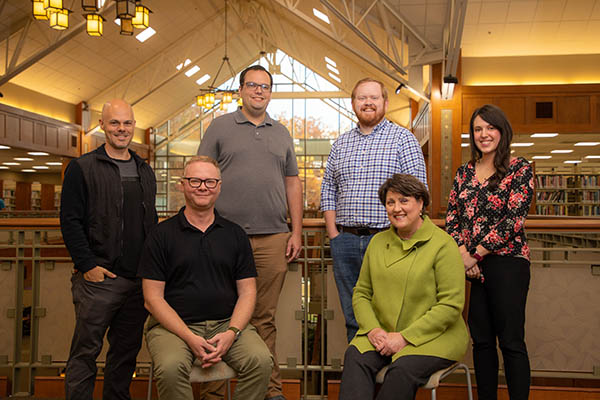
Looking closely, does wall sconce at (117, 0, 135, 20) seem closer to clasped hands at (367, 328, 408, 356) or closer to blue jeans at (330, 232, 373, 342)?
blue jeans at (330, 232, 373, 342)

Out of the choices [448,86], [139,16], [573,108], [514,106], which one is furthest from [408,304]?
[573,108]

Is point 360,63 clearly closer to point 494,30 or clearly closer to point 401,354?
point 494,30

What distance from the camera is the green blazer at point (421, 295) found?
2008 mm

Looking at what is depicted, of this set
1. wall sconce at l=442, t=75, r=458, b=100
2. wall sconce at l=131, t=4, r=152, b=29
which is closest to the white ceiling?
wall sconce at l=442, t=75, r=458, b=100

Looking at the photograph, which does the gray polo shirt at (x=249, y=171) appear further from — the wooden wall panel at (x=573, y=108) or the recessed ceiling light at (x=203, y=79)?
the recessed ceiling light at (x=203, y=79)

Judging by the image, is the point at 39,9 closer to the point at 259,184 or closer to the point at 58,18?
the point at 58,18

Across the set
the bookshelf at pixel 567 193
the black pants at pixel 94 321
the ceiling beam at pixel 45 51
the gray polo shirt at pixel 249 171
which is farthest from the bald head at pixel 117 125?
the bookshelf at pixel 567 193

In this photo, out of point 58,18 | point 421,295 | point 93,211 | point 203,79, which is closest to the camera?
point 421,295

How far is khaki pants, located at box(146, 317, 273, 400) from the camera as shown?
1992 millimetres

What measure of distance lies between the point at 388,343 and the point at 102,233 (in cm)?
135

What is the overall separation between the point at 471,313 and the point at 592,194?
10.6 meters

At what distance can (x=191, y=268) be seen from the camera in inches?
86.0

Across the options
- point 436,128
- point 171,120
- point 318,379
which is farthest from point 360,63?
point 318,379

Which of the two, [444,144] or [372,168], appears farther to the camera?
[444,144]
